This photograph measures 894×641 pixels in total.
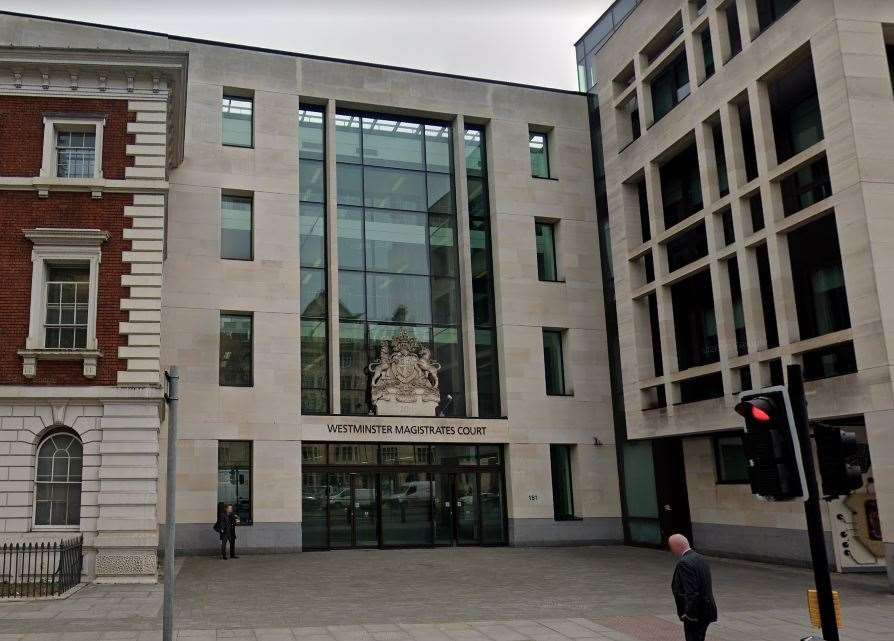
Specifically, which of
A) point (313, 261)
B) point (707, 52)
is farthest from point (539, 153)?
point (313, 261)

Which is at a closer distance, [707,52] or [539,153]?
[707,52]

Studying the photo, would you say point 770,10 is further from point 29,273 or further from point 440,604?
point 29,273

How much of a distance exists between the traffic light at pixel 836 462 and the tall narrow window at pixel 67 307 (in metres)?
17.1

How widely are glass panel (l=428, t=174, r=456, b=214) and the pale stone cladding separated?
5.83 meters

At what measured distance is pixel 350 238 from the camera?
96.1 ft

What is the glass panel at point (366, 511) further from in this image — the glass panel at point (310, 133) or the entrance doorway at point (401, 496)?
the glass panel at point (310, 133)

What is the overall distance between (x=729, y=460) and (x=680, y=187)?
354 inches

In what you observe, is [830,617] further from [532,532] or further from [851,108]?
[532,532]

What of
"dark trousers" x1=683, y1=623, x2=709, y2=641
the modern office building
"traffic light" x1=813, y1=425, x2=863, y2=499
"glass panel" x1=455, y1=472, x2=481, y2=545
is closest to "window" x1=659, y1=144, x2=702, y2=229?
the modern office building

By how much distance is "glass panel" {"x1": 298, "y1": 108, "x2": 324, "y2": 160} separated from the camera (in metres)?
29.5

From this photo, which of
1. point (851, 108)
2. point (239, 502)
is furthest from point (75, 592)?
point (851, 108)

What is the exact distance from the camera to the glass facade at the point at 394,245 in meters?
28.7

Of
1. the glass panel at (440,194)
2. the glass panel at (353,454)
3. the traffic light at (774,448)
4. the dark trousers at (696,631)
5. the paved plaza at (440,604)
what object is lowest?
the paved plaza at (440,604)

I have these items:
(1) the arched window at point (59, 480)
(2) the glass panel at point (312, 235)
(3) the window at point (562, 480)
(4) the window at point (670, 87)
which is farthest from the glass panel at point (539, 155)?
(1) the arched window at point (59, 480)
